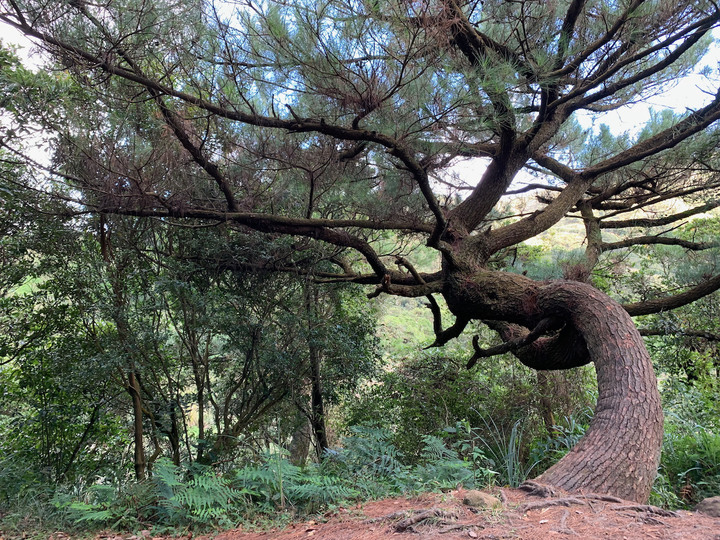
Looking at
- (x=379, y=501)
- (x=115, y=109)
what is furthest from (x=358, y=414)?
(x=115, y=109)

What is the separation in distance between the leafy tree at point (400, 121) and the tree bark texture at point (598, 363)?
0.01m

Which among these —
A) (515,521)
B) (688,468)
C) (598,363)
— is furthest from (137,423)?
(688,468)

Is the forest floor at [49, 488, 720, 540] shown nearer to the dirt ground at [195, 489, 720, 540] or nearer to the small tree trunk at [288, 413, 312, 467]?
the dirt ground at [195, 489, 720, 540]

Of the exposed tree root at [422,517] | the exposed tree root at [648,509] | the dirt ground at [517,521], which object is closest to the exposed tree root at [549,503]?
the dirt ground at [517,521]

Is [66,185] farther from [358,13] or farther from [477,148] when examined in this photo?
[477,148]

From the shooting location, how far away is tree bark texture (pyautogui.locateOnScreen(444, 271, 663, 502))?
2.08 meters

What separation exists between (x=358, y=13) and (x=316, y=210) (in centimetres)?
272

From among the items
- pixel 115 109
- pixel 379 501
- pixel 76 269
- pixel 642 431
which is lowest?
pixel 379 501

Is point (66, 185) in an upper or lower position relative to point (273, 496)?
upper

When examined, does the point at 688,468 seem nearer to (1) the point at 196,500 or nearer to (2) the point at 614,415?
(2) the point at 614,415

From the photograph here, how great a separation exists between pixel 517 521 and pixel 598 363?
1486 millimetres

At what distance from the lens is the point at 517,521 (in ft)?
5.30

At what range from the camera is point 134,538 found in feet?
7.62

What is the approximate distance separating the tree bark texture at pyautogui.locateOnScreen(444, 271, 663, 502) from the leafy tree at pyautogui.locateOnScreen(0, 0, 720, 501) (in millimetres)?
11
